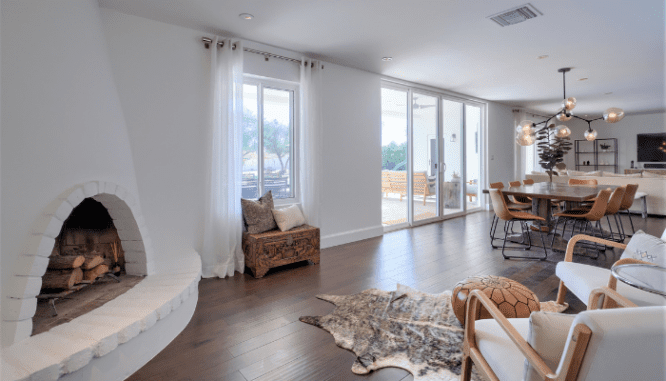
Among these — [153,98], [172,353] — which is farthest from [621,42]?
[172,353]

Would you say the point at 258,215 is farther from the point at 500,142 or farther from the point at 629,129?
the point at 629,129

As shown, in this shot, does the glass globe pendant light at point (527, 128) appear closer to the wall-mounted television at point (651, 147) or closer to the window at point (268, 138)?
the window at point (268, 138)

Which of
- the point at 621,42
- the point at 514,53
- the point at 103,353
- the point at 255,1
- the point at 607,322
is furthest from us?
the point at 514,53

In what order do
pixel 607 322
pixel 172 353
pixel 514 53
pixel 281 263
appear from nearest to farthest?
pixel 607 322, pixel 172 353, pixel 281 263, pixel 514 53

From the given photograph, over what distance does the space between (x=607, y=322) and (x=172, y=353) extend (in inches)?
85.0

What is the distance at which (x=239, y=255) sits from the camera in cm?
373

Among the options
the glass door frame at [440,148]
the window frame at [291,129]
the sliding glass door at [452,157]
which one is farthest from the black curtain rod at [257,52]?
the sliding glass door at [452,157]

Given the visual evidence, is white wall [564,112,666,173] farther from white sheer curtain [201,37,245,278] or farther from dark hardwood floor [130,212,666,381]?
white sheer curtain [201,37,245,278]

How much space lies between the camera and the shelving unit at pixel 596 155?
1130 centimetres

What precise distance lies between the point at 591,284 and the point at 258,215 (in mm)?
2942

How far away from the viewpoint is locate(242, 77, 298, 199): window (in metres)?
4.17

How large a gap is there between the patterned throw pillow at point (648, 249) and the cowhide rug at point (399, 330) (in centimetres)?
76

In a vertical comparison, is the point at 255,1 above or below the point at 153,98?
above

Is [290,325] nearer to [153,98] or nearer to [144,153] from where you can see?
[144,153]
